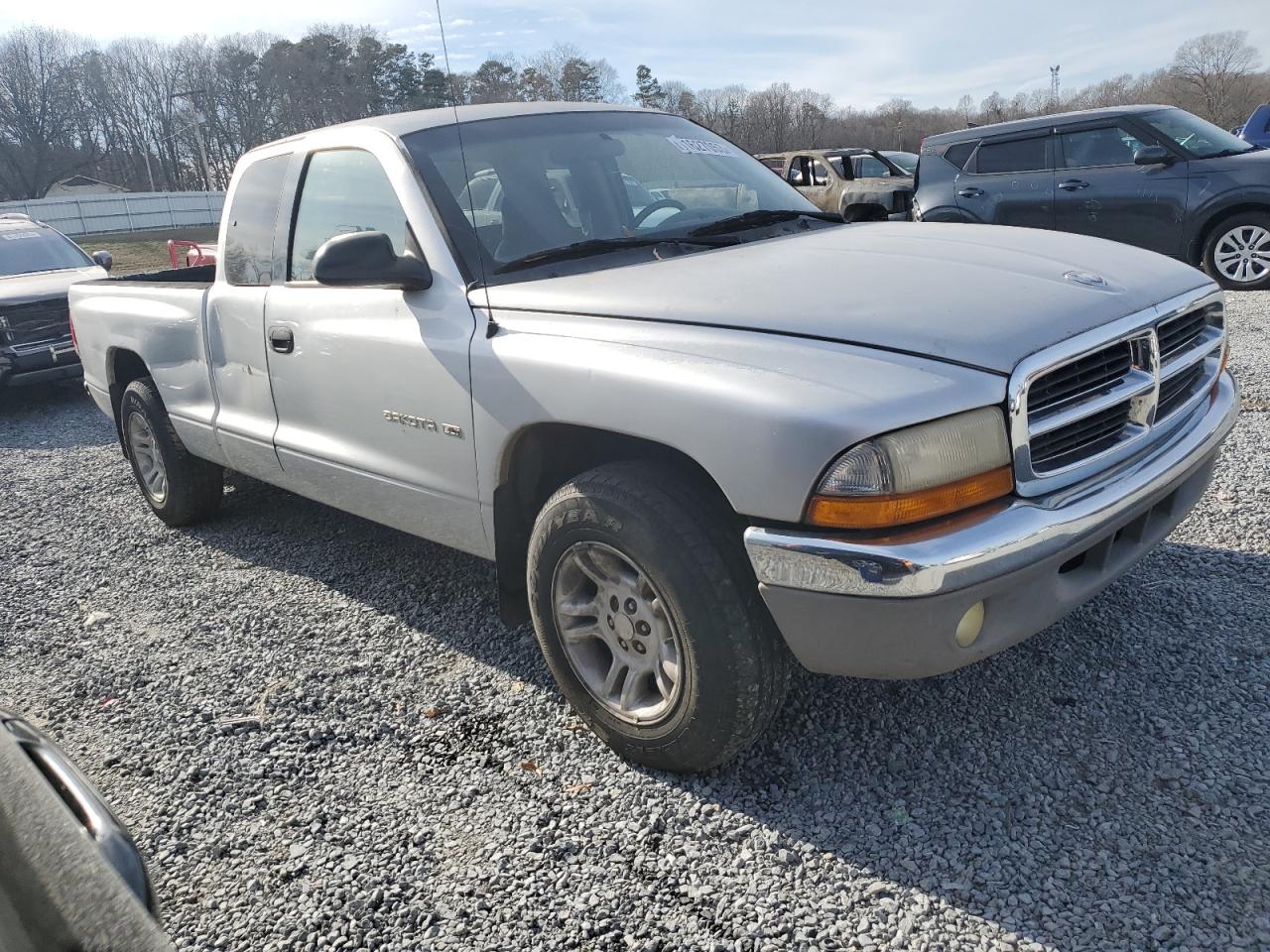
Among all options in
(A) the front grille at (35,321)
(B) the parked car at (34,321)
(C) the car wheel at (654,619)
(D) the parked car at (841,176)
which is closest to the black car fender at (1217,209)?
(D) the parked car at (841,176)

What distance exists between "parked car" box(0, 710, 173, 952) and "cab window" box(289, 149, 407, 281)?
6.71 feet

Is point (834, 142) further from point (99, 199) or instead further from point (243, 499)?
point (243, 499)

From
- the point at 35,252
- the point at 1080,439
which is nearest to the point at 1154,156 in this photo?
the point at 1080,439

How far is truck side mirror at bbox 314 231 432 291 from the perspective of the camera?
277 cm

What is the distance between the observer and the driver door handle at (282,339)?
3.55 m

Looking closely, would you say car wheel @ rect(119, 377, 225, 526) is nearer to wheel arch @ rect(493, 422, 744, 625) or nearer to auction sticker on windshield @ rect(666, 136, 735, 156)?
wheel arch @ rect(493, 422, 744, 625)

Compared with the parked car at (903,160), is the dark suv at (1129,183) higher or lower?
lower

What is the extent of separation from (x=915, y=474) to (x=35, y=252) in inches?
429

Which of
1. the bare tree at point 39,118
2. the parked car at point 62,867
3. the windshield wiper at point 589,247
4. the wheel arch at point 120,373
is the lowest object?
the parked car at point 62,867

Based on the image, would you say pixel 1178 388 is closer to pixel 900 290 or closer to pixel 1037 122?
pixel 900 290

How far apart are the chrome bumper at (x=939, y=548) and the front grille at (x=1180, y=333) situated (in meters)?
0.60

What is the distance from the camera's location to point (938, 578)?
2.01m

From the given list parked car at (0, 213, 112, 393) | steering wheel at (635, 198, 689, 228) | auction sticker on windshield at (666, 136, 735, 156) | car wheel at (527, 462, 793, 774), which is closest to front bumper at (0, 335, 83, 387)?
parked car at (0, 213, 112, 393)

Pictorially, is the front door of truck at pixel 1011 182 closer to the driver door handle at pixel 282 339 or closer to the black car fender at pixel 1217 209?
the black car fender at pixel 1217 209
